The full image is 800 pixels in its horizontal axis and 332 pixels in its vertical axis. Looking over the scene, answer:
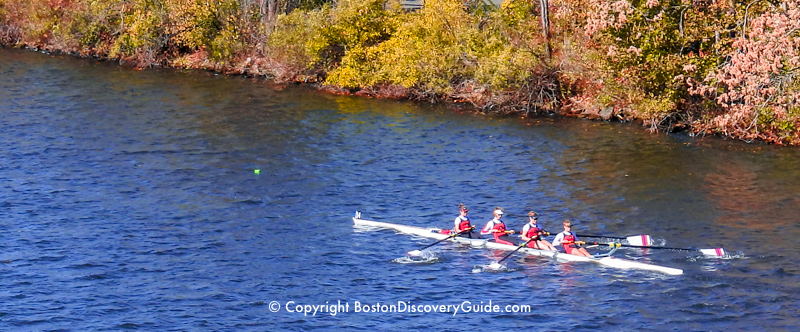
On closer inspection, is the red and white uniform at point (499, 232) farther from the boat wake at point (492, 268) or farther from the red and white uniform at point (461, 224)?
the boat wake at point (492, 268)

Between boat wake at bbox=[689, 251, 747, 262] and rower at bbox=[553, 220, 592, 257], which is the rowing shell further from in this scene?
boat wake at bbox=[689, 251, 747, 262]

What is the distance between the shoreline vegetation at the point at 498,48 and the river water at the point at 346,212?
1.82 m

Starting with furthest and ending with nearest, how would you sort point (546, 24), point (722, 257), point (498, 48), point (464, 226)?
1. point (498, 48)
2. point (546, 24)
3. point (464, 226)
4. point (722, 257)

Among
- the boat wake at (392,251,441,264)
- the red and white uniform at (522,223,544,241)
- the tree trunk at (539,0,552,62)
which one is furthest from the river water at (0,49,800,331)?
the tree trunk at (539,0,552,62)

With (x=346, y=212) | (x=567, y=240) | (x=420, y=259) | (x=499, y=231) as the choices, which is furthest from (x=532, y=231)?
(x=346, y=212)

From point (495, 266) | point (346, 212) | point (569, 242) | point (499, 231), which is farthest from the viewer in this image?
point (346, 212)

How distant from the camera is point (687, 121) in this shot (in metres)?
45.8

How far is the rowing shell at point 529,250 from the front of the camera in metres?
29.2

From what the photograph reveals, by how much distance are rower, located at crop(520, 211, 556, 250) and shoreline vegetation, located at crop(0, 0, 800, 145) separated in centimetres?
1371

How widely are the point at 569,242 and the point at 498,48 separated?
23162 millimetres

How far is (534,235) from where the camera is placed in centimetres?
3153

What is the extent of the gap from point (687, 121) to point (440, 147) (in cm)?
1294

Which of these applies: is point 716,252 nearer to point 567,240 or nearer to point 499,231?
point 567,240

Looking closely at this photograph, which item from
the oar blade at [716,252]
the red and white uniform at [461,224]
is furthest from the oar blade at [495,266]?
the oar blade at [716,252]
